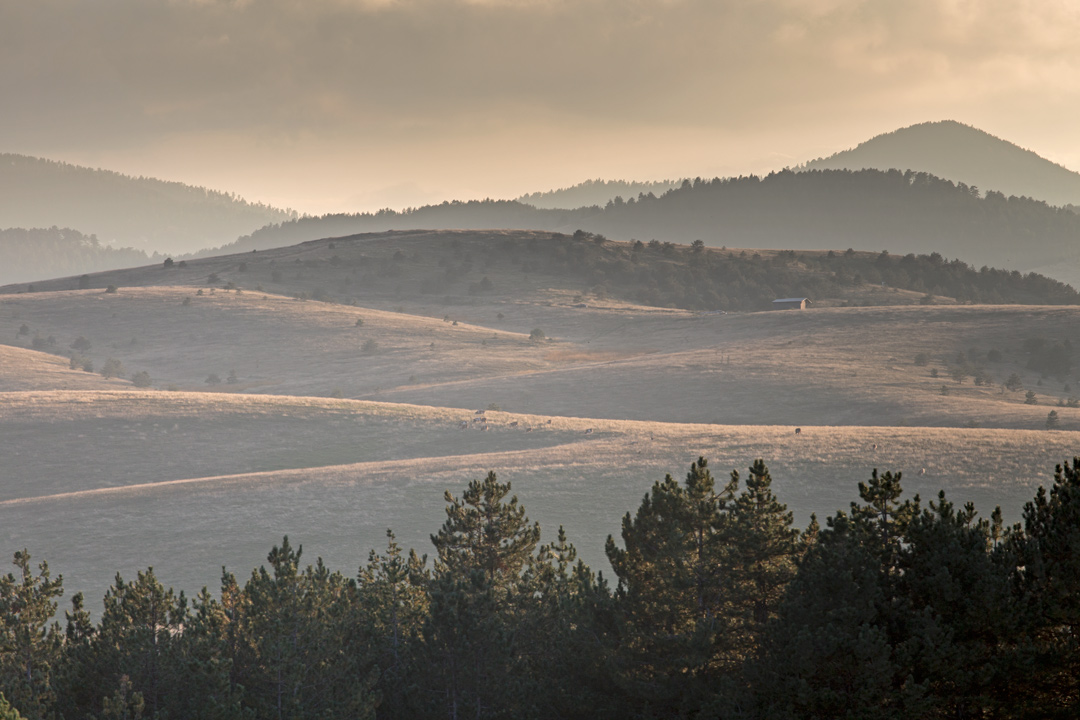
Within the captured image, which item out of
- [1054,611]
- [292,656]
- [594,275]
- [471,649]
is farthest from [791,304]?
[1054,611]

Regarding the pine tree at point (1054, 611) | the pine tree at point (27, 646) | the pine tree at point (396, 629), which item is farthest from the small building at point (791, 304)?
the pine tree at point (27, 646)

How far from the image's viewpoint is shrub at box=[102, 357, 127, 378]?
81.9 meters

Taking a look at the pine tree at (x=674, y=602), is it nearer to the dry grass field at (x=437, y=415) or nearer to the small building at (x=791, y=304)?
the dry grass field at (x=437, y=415)

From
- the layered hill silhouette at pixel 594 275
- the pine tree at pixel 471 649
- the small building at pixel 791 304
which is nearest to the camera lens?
the pine tree at pixel 471 649

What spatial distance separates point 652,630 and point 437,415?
3836 cm

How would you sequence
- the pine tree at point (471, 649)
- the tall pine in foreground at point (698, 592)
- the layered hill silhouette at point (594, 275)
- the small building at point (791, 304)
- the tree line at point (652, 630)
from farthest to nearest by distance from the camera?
the layered hill silhouette at point (594, 275), the small building at point (791, 304), the pine tree at point (471, 649), the tall pine in foreground at point (698, 592), the tree line at point (652, 630)

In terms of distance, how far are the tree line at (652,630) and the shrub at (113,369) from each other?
70.7 meters

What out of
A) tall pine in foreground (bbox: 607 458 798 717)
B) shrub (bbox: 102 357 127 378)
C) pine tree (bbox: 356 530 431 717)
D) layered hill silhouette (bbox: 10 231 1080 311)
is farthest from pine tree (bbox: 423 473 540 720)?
layered hill silhouette (bbox: 10 231 1080 311)

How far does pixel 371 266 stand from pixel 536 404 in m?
87.3

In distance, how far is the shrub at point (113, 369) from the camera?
81.9m

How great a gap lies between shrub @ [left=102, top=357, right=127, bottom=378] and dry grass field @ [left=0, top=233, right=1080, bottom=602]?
10.7ft

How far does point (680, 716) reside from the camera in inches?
631

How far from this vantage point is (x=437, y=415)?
5434 cm

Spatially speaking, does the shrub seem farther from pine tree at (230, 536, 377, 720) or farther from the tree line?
pine tree at (230, 536, 377, 720)
